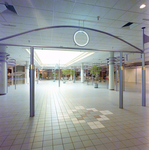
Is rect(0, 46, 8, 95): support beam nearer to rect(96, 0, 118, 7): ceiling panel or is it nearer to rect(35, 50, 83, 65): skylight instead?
rect(35, 50, 83, 65): skylight

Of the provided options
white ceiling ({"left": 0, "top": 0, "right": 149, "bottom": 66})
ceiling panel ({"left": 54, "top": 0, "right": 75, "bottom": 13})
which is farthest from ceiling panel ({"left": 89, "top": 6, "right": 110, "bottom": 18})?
ceiling panel ({"left": 54, "top": 0, "right": 75, "bottom": 13})

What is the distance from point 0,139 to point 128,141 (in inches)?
111

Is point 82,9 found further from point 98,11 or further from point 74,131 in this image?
point 74,131

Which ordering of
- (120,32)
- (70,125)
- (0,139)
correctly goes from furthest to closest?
(120,32), (70,125), (0,139)

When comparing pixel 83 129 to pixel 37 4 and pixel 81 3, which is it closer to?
pixel 81 3

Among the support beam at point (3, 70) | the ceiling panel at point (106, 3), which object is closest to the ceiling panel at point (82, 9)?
the ceiling panel at point (106, 3)

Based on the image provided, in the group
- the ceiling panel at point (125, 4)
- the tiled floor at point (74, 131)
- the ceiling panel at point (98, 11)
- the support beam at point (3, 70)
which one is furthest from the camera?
the support beam at point (3, 70)

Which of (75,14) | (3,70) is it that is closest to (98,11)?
(75,14)

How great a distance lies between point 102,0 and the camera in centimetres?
321

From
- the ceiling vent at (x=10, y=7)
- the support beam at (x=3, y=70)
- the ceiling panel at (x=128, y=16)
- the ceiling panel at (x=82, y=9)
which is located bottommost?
the support beam at (x=3, y=70)

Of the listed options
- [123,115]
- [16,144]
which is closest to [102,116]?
[123,115]

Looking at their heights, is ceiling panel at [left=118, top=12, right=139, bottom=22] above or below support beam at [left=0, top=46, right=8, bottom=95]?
above

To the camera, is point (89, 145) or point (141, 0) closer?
point (89, 145)

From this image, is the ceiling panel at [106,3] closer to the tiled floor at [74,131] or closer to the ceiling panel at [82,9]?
the ceiling panel at [82,9]
